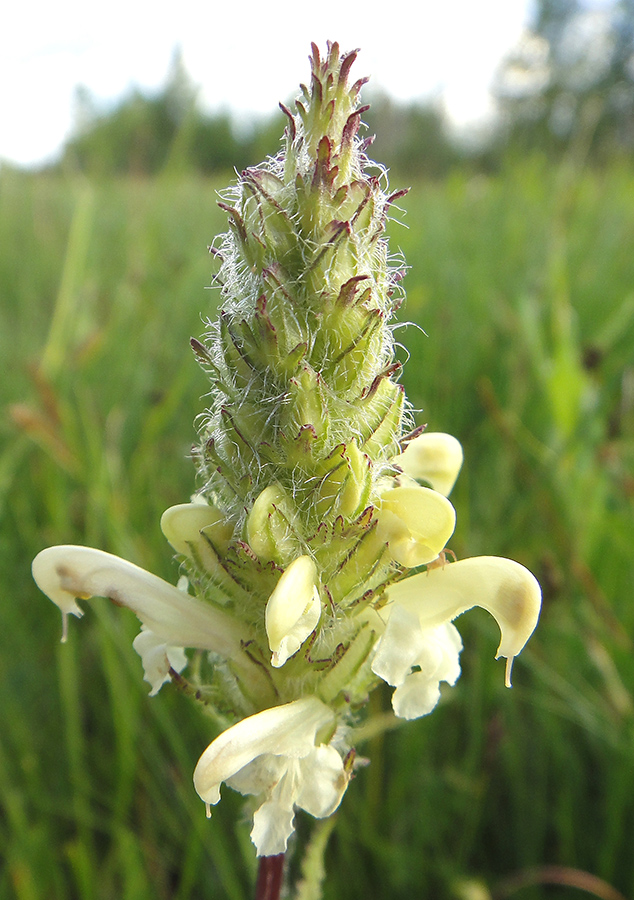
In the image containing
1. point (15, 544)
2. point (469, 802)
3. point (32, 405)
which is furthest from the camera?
point (32, 405)

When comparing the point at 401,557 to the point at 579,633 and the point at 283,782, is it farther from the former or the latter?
the point at 579,633

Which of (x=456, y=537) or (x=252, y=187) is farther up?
(x=252, y=187)

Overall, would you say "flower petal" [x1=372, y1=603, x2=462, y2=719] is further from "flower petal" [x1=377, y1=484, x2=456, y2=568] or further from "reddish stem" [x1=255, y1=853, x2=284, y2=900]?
"reddish stem" [x1=255, y1=853, x2=284, y2=900]

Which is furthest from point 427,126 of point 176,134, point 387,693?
point 387,693

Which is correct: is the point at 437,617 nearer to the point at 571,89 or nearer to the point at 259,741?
the point at 259,741

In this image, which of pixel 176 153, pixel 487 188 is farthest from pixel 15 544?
pixel 487 188

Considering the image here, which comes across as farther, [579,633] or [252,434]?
[579,633]
